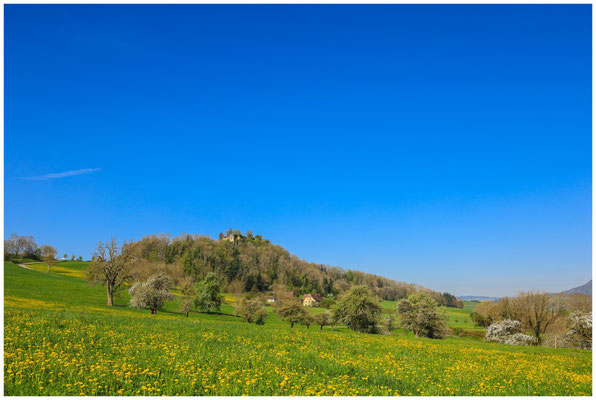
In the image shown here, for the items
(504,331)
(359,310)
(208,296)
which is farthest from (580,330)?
(208,296)

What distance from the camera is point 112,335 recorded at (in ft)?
49.8

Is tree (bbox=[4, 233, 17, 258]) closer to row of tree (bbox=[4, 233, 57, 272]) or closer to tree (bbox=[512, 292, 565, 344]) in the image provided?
row of tree (bbox=[4, 233, 57, 272])

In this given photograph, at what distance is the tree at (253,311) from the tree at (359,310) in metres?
11.3

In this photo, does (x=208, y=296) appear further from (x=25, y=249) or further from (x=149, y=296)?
(x=25, y=249)

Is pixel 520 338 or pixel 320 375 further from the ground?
pixel 320 375

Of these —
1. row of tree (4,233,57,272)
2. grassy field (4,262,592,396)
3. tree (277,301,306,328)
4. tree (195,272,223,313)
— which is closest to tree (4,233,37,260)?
row of tree (4,233,57,272)

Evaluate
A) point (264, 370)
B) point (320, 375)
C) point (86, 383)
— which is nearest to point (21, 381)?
point (86, 383)

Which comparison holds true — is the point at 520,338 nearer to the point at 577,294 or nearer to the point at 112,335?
the point at 577,294

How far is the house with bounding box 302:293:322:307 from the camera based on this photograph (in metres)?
145

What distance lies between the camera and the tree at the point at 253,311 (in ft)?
166

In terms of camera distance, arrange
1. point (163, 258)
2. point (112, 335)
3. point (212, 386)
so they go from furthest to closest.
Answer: point (163, 258) < point (112, 335) < point (212, 386)

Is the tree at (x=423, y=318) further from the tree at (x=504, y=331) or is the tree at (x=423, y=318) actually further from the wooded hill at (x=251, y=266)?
the wooded hill at (x=251, y=266)

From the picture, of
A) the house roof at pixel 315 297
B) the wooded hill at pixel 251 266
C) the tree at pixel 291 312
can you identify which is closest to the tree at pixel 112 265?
the tree at pixel 291 312

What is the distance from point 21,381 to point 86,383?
136 cm
